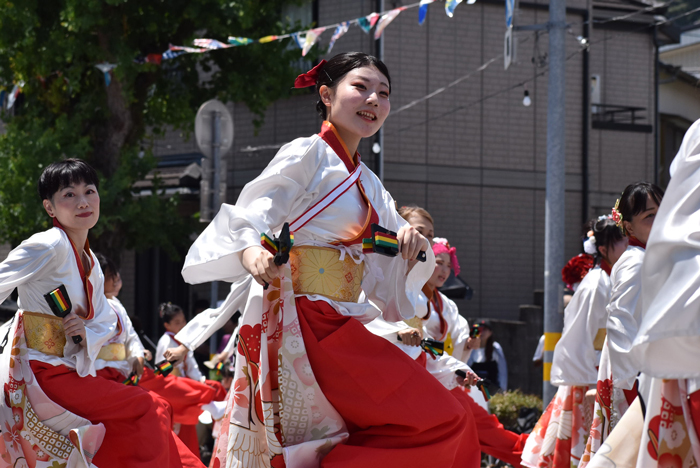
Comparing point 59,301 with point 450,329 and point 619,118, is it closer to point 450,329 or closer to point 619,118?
point 450,329

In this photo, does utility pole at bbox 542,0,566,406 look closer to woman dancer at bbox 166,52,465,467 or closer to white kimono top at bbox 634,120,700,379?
woman dancer at bbox 166,52,465,467

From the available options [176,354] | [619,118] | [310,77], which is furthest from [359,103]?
[619,118]

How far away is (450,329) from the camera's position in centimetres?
614

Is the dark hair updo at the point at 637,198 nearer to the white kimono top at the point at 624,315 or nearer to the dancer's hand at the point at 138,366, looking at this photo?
the white kimono top at the point at 624,315

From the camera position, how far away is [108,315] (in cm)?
482

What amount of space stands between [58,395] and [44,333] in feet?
1.05

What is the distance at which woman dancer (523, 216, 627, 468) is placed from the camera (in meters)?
5.55

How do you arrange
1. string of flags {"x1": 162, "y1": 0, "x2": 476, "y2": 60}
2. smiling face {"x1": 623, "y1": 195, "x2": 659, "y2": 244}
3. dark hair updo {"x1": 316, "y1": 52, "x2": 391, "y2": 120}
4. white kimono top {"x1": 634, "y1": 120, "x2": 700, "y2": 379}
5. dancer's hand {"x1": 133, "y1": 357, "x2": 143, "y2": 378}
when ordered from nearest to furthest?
1. white kimono top {"x1": 634, "y1": 120, "x2": 700, "y2": 379}
2. dark hair updo {"x1": 316, "y1": 52, "x2": 391, "y2": 120}
3. smiling face {"x1": 623, "y1": 195, "x2": 659, "y2": 244}
4. dancer's hand {"x1": 133, "y1": 357, "x2": 143, "y2": 378}
5. string of flags {"x1": 162, "y1": 0, "x2": 476, "y2": 60}

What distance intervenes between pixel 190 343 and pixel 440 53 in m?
9.59

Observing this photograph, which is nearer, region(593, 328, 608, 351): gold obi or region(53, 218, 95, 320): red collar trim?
region(53, 218, 95, 320): red collar trim

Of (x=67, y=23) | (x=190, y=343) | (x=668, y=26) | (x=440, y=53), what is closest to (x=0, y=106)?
(x=67, y=23)

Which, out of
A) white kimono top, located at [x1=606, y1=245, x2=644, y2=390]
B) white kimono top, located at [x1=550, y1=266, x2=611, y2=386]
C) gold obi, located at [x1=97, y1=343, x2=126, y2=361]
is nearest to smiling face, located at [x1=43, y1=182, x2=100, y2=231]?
gold obi, located at [x1=97, y1=343, x2=126, y2=361]

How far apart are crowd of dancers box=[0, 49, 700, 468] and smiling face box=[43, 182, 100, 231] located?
11mm

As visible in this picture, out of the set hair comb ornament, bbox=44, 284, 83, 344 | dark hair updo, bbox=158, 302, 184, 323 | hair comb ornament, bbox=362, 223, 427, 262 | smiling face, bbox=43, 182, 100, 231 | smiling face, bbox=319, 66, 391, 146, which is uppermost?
smiling face, bbox=319, 66, 391, 146
